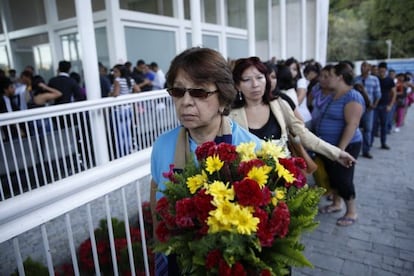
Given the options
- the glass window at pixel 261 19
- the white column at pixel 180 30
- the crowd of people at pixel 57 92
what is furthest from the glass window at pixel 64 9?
the glass window at pixel 261 19

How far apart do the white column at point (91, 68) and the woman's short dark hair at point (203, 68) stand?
3873 millimetres

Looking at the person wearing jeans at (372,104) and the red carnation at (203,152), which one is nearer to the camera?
the red carnation at (203,152)

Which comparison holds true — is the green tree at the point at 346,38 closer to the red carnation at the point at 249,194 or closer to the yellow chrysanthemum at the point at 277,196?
the yellow chrysanthemum at the point at 277,196

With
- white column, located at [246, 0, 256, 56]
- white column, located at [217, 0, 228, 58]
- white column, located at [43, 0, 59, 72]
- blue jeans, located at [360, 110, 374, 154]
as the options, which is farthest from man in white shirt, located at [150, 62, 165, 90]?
blue jeans, located at [360, 110, 374, 154]

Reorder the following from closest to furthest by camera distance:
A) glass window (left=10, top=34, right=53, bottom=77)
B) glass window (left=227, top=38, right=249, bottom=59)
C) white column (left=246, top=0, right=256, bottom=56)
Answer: glass window (left=10, top=34, right=53, bottom=77), white column (left=246, top=0, right=256, bottom=56), glass window (left=227, top=38, right=249, bottom=59)

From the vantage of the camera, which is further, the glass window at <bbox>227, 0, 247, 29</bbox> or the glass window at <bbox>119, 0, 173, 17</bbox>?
the glass window at <bbox>227, 0, 247, 29</bbox>

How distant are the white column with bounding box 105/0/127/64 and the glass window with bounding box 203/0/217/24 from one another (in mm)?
6448

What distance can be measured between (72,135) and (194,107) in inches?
156

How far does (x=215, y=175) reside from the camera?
1.06 metres

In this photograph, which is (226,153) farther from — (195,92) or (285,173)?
(195,92)

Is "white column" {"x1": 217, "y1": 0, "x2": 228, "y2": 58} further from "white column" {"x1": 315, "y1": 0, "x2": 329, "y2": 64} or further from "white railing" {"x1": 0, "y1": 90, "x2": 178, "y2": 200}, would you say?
"white column" {"x1": 315, "y1": 0, "x2": 329, "y2": 64}

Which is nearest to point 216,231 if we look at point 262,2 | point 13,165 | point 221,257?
point 221,257

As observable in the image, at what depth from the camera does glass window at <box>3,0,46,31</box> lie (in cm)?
993

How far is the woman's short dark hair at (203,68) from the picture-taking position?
56.6 inches
